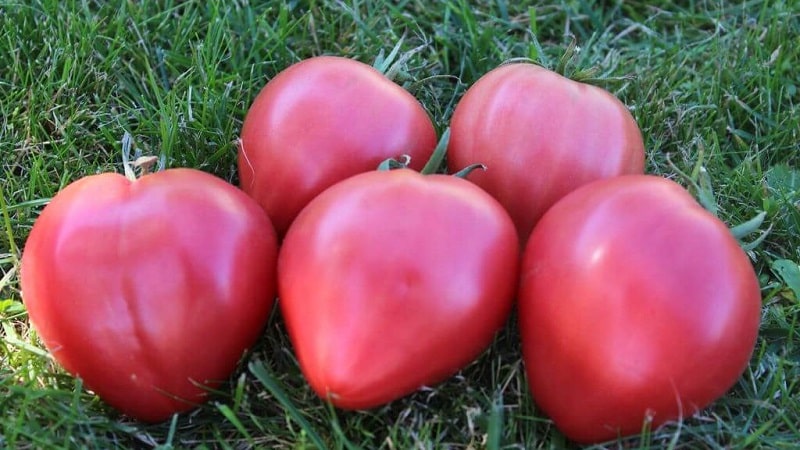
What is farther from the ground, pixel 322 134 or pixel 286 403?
pixel 322 134

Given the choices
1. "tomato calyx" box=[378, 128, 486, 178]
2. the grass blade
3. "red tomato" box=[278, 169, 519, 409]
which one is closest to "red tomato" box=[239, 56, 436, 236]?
"tomato calyx" box=[378, 128, 486, 178]

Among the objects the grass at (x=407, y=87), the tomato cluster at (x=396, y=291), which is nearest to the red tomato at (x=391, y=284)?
the tomato cluster at (x=396, y=291)

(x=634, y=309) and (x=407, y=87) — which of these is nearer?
(x=634, y=309)

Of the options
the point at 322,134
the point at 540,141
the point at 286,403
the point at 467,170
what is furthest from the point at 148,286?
the point at 540,141

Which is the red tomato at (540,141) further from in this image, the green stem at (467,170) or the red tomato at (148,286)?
the red tomato at (148,286)

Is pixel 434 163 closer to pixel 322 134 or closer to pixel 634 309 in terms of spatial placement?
pixel 322 134

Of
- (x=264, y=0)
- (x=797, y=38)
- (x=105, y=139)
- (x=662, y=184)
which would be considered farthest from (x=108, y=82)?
(x=797, y=38)

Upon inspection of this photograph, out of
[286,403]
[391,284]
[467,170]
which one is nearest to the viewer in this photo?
[391,284]
